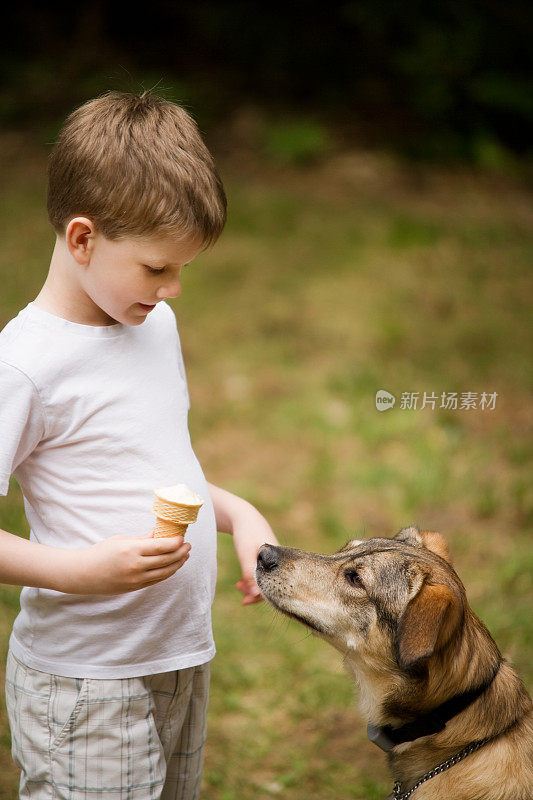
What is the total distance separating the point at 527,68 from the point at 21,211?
6602 mm

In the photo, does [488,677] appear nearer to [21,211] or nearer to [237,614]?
[237,614]

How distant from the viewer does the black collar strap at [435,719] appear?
2707 millimetres

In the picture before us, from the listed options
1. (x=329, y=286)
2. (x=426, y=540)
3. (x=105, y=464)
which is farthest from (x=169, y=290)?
(x=329, y=286)

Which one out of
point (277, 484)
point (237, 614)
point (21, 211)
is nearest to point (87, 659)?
point (237, 614)

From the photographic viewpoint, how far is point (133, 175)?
6.84ft

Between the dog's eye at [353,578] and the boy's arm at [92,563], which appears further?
the dog's eye at [353,578]

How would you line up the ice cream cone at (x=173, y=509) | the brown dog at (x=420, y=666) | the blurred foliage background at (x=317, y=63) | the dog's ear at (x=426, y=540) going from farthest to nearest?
1. the blurred foliage background at (x=317, y=63)
2. the dog's ear at (x=426, y=540)
3. the brown dog at (x=420, y=666)
4. the ice cream cone at (x=173, y=509)

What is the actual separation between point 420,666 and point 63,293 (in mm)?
1635

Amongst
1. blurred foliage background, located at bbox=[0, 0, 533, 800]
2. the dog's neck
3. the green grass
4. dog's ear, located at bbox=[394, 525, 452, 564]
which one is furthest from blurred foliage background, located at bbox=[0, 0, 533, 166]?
the dog's neck

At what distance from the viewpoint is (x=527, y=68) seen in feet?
33.9

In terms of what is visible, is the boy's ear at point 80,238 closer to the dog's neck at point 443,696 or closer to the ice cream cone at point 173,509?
the ice cream cone at point 173,509

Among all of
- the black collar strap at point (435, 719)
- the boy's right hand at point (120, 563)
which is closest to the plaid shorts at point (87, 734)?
the boy's right hand at point (120, 563)

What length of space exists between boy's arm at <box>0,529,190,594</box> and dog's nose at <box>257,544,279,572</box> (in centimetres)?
64

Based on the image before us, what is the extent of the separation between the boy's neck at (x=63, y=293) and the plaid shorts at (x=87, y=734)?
1011 millimetres
